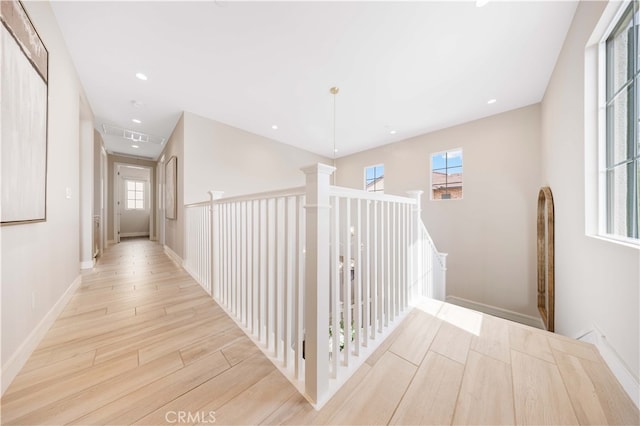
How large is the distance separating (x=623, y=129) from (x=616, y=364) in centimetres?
141

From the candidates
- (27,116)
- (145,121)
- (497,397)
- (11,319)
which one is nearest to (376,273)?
(497,397)

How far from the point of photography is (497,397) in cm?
99

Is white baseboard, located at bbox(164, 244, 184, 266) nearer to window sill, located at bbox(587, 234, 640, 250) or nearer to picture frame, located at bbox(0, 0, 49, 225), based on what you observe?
picture frame, located at bbox(0, 0, 49, 225)

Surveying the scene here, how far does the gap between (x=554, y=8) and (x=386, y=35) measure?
4.25 ft

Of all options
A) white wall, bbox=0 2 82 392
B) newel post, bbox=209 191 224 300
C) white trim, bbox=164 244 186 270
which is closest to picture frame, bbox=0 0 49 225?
white wall, bbox=0 2 82 392

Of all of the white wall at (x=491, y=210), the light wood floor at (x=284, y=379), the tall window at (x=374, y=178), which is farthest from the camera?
the tall window at (x=374, y=178)

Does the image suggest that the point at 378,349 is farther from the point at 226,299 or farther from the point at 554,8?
the point at 554,8

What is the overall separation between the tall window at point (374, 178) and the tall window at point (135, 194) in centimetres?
732

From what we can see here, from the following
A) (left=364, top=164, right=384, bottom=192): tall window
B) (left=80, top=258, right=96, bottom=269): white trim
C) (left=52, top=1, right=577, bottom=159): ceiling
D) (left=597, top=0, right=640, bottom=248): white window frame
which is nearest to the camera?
(left=597, top=0, right=640, bottom=248): white window frame

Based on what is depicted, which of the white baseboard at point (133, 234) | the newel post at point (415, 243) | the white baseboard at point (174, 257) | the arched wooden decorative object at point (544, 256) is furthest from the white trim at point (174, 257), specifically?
the arched wooden decorative object at point (544, 256)

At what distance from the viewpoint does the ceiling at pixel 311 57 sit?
1.72 metres

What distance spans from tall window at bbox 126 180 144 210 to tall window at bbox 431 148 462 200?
28.6ft

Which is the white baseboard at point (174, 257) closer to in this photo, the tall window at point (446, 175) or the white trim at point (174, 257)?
the white trim at point (174, 257)

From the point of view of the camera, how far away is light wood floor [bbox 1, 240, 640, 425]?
0.90m
